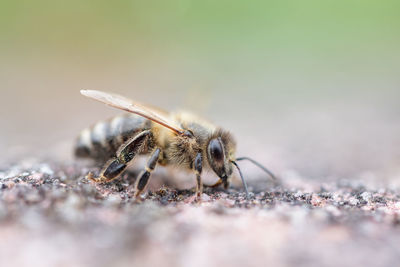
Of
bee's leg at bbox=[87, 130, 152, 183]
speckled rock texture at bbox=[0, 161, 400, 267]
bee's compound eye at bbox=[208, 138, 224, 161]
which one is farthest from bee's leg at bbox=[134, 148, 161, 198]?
bee's compound eye at bbox=[208, 138, 224, 161]

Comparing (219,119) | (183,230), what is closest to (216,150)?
(183,230)

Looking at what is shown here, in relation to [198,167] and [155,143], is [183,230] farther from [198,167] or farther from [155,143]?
[155,143]

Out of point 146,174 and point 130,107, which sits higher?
point 130,107

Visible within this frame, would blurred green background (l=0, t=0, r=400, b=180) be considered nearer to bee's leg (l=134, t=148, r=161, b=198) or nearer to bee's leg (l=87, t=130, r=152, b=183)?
bee's leg (l=87, t=130, r=152, b=183)

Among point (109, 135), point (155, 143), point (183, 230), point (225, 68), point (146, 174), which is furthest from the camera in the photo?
point (225, 68)

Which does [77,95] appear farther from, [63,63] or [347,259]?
[347,259]
